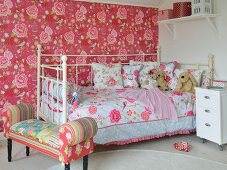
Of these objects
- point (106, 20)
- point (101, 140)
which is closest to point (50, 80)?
point (101, 140)

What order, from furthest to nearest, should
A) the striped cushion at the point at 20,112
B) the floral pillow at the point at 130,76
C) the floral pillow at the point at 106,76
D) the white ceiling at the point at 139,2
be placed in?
the white ceiling at the point at 139,2 → the floral pillow at the point at 130,76 → the floral pillow at the point at 106,76 → the striped cushion at the point at 20,112

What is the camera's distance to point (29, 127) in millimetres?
2473

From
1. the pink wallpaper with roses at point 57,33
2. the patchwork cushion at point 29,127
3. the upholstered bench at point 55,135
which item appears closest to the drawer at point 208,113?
the upholstered bench at point 55,135

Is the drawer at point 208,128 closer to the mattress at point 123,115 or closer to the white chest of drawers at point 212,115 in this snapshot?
the white chest of drawers at point 212,115

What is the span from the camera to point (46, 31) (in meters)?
3.46

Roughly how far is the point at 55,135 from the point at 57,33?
1688 mm

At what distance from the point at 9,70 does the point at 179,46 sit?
2.35 metres

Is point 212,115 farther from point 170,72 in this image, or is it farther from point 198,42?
point 198,42

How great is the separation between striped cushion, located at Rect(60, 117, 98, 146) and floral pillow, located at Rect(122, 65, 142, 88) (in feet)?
5.10

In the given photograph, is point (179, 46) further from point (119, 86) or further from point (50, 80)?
point (50, 80)

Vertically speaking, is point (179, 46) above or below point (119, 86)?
above

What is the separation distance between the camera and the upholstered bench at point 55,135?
209 cm

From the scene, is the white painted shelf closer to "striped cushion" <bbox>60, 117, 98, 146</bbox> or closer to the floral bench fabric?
"striped cushion" <bbox>60, 117, 98, 146</bbox>

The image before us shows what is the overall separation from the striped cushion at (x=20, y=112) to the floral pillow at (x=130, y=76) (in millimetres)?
1396
